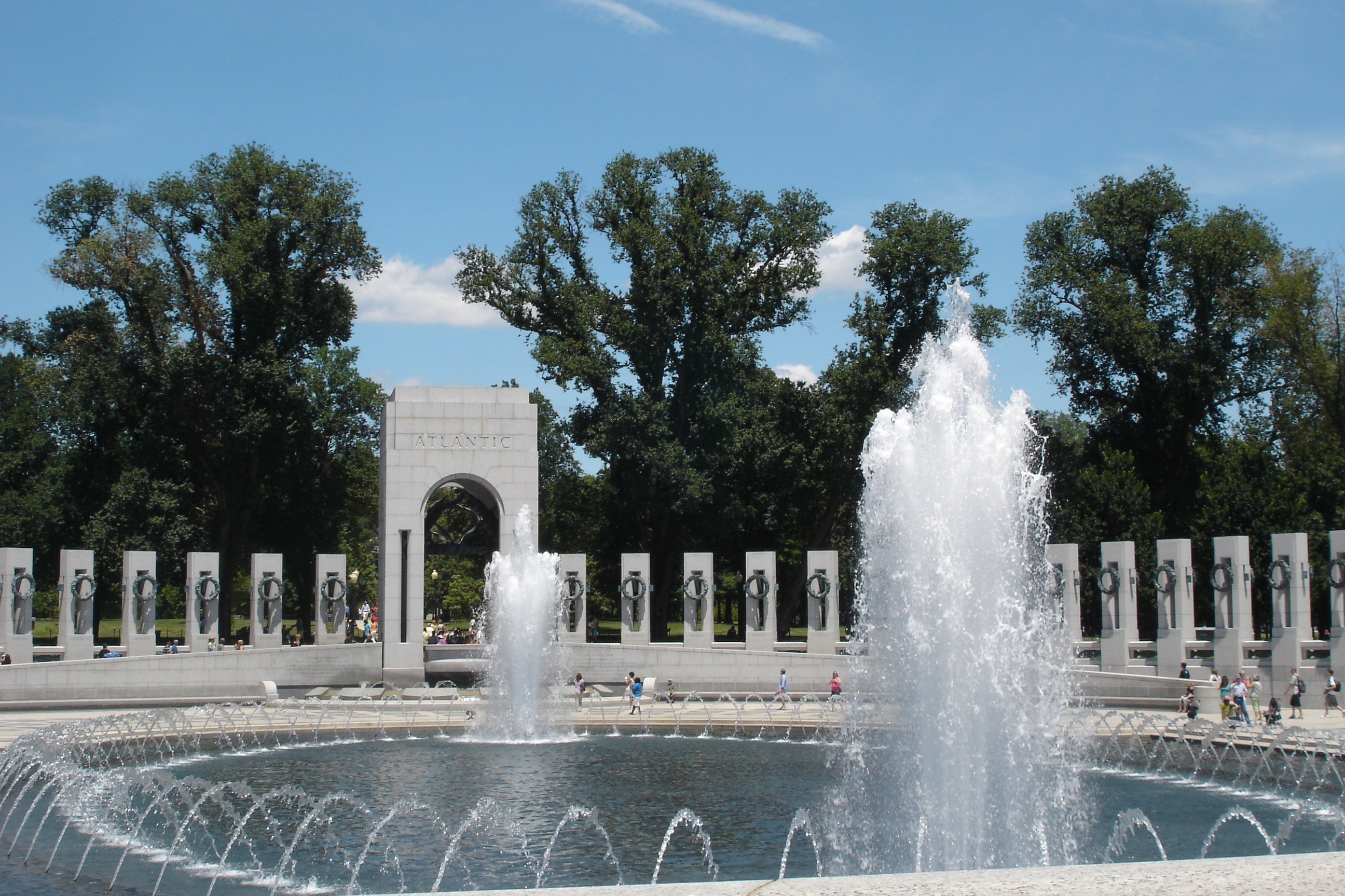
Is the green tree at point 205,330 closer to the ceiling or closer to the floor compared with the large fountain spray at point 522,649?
closer to the ceiling

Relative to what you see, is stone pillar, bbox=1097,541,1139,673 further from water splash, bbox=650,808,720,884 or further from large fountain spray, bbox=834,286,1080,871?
water splash, bbox=650,808,720,884

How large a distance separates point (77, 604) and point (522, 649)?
43.6 feet

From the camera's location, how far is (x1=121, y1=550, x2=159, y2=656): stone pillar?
3125cm

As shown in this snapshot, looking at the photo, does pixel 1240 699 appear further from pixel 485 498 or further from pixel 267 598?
pixel 267 598

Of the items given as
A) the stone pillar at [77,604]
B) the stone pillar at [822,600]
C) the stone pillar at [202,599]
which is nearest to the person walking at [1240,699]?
the stone pillar at [822,600]

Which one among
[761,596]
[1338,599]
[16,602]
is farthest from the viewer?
[761,596]

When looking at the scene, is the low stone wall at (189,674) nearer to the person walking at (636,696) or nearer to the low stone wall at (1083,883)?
the person walking at (636,696)

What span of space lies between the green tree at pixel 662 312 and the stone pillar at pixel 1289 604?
59.5ft

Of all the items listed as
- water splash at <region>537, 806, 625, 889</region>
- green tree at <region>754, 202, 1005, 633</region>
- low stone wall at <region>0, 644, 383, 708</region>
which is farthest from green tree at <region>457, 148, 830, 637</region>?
water splash at <region>537, 806, 625, 889</region>

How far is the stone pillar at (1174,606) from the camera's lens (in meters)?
28.5

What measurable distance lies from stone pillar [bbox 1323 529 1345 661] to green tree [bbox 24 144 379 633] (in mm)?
31603

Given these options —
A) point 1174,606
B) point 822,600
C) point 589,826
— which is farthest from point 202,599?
point 1174,606

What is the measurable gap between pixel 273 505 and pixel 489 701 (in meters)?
24.8

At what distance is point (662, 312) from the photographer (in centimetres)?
4097
